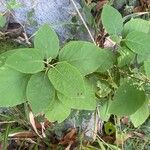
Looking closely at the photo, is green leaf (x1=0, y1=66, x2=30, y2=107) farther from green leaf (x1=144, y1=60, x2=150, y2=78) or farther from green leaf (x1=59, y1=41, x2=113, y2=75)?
green leaf (x1=144, y1=60, x2=150, y2=78)

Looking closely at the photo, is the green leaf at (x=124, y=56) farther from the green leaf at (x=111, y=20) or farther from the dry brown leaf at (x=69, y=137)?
the dry brown leaf at (x=69, y=137)

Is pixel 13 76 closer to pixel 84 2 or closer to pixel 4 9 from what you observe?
pixel 4 9

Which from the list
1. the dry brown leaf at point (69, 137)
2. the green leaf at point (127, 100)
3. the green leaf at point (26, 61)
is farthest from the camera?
the dry brown leaf at point (69, 137)

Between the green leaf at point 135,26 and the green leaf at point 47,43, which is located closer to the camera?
the green leaf at point 47,43

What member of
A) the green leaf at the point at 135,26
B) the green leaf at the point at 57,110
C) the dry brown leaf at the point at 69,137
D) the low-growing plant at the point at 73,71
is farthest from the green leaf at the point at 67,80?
the dry brown leaf at the point at 69,137

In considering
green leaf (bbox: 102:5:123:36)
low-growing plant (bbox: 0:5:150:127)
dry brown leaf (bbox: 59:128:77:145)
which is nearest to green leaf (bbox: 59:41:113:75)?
low-growing plant (bbox: 0:5:150:127)

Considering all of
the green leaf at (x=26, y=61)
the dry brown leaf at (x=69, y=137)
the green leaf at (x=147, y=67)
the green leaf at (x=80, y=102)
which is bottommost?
the dry brown leaf at (x=69, y=137)

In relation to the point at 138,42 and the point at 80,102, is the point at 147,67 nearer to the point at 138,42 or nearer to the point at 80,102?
the point at 138,42

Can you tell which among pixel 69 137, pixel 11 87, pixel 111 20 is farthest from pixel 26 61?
pixel 69 137

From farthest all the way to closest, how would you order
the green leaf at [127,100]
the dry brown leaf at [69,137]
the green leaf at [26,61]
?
the dry brown leaf at [69,137], the green leaf at [127,100], the green leaf at [26,61]
